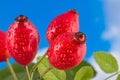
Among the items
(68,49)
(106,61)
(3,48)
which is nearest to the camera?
(68,49)

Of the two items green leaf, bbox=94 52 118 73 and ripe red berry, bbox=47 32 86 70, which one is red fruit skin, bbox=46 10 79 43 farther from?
green leaf, bbox=94 52 118 73

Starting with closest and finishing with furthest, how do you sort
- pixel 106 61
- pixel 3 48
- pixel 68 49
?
pixel 68 49
pixel 3 48
pixel 106 61

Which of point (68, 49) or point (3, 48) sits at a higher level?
point (3, 48)

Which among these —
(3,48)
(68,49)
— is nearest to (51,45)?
(68,49)

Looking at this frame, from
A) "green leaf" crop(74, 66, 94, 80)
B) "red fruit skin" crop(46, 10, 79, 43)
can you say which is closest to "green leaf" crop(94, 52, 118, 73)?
"green leaf" crop(74, 66, 94, 80)

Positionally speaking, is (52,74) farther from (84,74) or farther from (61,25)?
(61,25)

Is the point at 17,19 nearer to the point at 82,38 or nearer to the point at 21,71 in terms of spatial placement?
the point at 82,38
